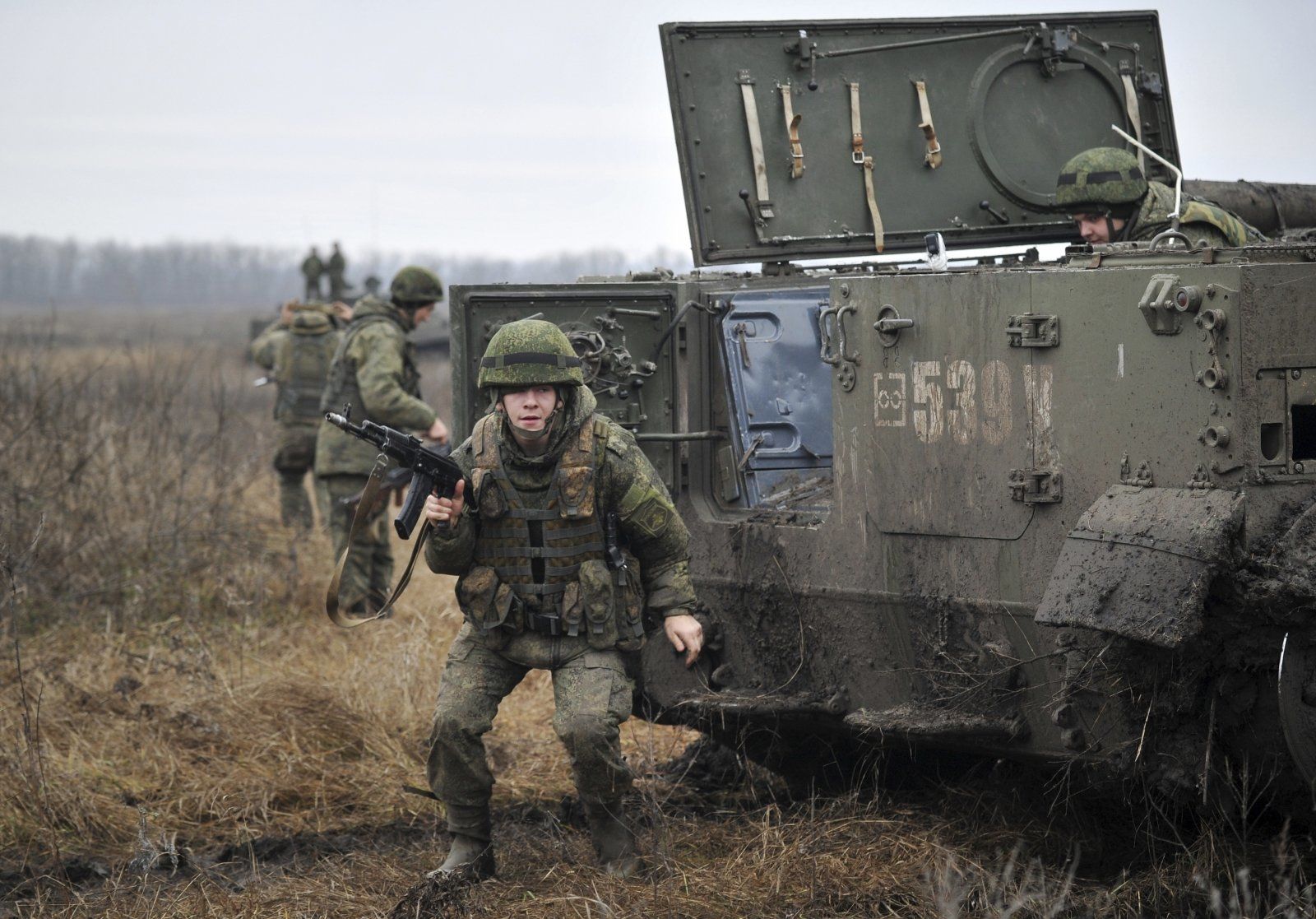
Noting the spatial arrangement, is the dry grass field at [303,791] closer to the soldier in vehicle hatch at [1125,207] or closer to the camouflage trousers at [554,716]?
the camouflage trousers at [554,716]

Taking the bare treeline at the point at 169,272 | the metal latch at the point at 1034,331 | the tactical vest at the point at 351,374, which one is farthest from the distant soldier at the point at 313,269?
the bare treeline at the point at 169,272

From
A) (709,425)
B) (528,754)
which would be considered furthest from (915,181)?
(528,754)

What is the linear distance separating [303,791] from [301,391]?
583 cm

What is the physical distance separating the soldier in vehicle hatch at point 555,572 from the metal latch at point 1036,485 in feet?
3.27

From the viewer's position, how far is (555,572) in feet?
16.8

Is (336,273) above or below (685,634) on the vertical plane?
above

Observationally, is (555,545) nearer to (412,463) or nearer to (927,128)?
(412,463)

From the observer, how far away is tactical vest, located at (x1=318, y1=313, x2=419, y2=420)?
9055 millimetres

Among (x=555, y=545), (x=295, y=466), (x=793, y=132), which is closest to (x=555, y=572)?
(x=555, y=545)

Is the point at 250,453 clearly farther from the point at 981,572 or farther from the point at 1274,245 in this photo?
the point at 1274,245

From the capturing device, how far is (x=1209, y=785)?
4.29 meters

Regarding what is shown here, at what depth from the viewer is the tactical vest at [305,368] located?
38.8 feet

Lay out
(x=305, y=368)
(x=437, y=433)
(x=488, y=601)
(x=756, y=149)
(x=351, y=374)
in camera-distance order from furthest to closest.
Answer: (x=305, y=368) < (x=351, y=374) < (x=437, y=433) < (x=756, y=149) < (x=488, y=601)

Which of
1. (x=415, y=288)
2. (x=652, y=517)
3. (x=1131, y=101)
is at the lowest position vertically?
(x=652, y=517)
